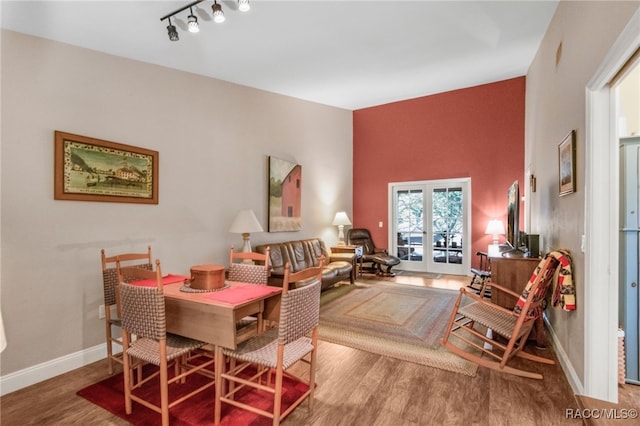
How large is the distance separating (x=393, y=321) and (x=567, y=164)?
7.76 ft

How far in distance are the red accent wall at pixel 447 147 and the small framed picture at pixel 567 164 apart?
3.28 metres

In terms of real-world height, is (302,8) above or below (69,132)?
above

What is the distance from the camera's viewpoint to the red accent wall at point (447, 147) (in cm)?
586

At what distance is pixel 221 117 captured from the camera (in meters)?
4.08

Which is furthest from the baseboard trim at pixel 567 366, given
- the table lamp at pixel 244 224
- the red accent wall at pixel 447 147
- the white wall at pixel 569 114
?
the red accent wall at pixel 447 147

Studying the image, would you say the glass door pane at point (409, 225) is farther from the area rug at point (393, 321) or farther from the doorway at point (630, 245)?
the doorway at point (630, 245)

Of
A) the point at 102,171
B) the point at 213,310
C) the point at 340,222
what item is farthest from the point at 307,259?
the point at 213,310

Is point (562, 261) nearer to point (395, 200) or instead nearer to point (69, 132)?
point (69, 132)

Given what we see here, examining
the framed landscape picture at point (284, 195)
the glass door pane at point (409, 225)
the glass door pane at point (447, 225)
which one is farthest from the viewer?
the glass door pane at point (409, 225)

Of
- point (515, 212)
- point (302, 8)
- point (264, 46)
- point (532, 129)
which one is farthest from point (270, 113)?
point (532, 129)

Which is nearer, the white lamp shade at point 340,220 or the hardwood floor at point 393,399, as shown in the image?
the hardwood floor at point 393,399

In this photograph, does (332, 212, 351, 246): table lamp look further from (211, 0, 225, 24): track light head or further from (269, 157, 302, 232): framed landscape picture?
(211, 0, 225, 24): track light head

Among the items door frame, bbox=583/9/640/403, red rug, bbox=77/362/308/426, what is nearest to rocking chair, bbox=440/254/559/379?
door frame, bbox=583/9/640/403

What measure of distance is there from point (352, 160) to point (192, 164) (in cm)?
433
